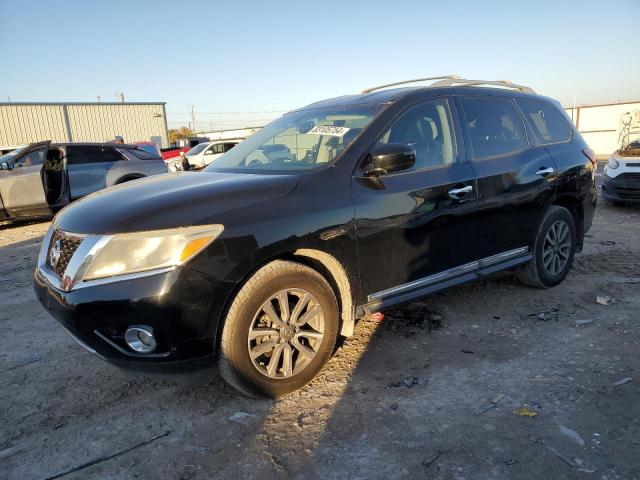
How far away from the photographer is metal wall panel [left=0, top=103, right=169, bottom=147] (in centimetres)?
2844

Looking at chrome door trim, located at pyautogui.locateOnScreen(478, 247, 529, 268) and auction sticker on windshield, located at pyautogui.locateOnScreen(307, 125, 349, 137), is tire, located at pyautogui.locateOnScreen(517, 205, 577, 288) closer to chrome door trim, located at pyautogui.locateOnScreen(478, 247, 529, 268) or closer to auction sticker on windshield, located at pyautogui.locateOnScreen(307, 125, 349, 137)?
chrome door trim, located at pyautogui.locateOnScreen(478, 247, 529, 268)

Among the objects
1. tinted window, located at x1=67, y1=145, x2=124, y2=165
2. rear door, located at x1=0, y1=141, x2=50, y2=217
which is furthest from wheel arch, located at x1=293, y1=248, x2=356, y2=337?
tinted window, located at x1=67, y1=145, x2=124, y2=165

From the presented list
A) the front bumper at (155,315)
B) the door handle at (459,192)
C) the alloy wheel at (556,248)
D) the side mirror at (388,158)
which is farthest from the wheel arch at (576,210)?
the front bumper at (155,315)

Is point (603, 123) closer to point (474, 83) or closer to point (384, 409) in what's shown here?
point (474, 83)

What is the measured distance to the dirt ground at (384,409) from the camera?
2.19 meters

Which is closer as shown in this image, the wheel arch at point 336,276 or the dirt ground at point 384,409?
the dirt ground at point 384,409

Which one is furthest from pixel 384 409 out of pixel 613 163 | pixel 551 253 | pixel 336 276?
pixel 613 163

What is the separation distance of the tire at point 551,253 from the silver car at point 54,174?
8053mm

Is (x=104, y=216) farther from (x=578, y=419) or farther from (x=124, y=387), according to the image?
(x=578, y=419)

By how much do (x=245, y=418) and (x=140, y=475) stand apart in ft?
1.97

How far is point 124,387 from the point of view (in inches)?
117

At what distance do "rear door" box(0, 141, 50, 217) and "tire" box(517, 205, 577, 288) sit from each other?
839 centimetres

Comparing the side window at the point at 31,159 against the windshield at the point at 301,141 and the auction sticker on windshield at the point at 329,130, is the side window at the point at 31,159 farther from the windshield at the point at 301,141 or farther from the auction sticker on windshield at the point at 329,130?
the auction sticker on windshield at the point at 329,130

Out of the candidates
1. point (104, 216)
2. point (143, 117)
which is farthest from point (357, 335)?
point (143, 117)
